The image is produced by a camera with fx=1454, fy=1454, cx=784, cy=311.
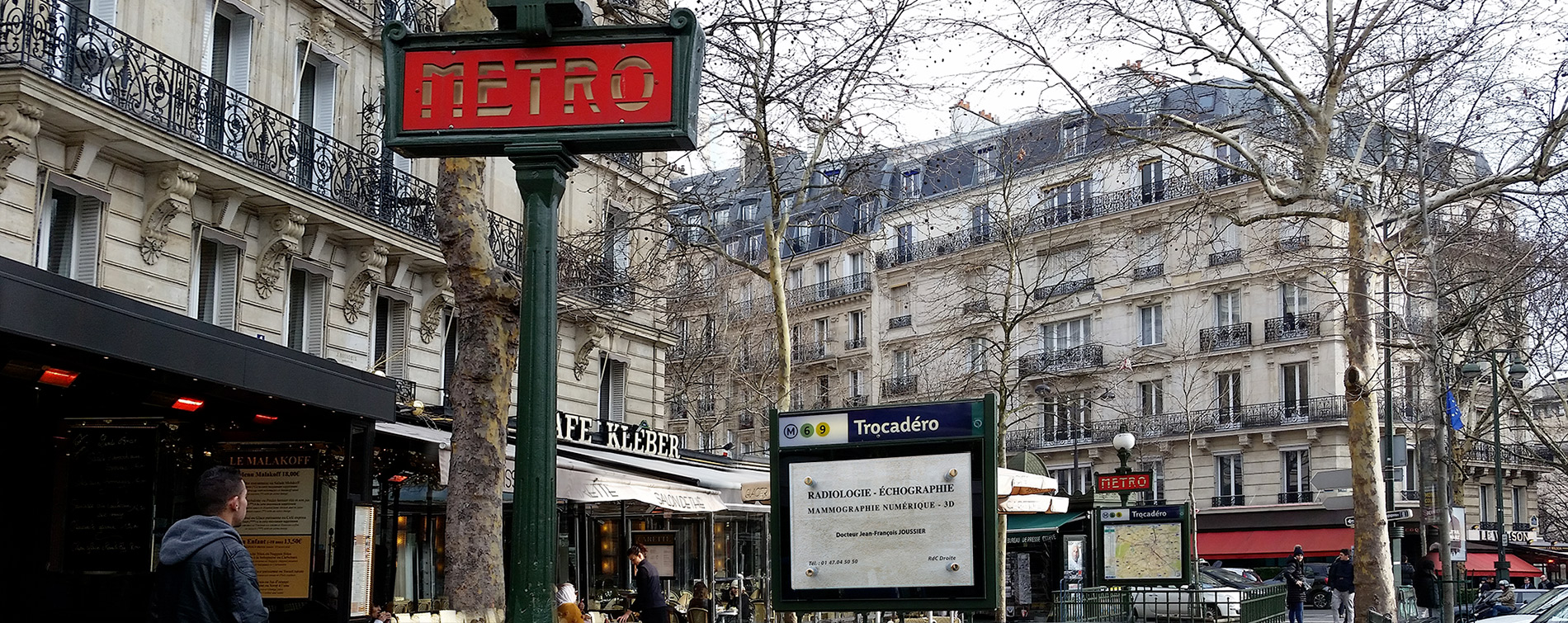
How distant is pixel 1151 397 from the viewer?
5294 centimetres

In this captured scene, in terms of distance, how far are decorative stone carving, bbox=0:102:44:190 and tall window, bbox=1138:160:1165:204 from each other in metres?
40.2

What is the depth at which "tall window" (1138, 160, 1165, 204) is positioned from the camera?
51594 mm

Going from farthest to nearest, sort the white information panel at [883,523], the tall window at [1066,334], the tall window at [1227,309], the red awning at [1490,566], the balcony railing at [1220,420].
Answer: the tall window at [1066,334] < the tall window at [1227,309] < the balcony railing at [1220,420] < the red awning at [1490,566] < the white information panel at [883,523]

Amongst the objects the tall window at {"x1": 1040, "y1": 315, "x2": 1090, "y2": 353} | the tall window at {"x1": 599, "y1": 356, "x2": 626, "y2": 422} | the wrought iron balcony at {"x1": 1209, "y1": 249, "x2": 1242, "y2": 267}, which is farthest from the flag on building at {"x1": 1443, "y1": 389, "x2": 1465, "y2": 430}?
the tall window at {"x1": 1040, "y1": 315, "x2": 1090, "y2": 353}

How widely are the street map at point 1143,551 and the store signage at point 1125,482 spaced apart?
256 cm

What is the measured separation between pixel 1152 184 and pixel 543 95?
4748 centimetres

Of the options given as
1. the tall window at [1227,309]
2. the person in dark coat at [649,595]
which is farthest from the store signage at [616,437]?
the tall window at [1227,309]

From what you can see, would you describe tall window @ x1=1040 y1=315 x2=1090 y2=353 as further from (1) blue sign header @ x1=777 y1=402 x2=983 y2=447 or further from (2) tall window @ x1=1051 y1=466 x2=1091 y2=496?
(1) blue sign header @ x1=777 y1=402 x2=983 y2=447

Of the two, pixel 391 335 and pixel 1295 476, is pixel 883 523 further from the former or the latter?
pixel 1295 476

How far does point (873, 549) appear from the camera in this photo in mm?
8430

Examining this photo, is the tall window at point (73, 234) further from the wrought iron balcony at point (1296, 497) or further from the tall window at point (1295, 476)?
the wrought iron balcony at point (1296, 497)

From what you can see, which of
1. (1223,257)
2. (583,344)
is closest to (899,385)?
(1223,257)

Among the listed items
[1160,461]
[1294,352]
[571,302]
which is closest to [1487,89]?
[571,302]

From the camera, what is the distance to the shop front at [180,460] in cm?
1125
